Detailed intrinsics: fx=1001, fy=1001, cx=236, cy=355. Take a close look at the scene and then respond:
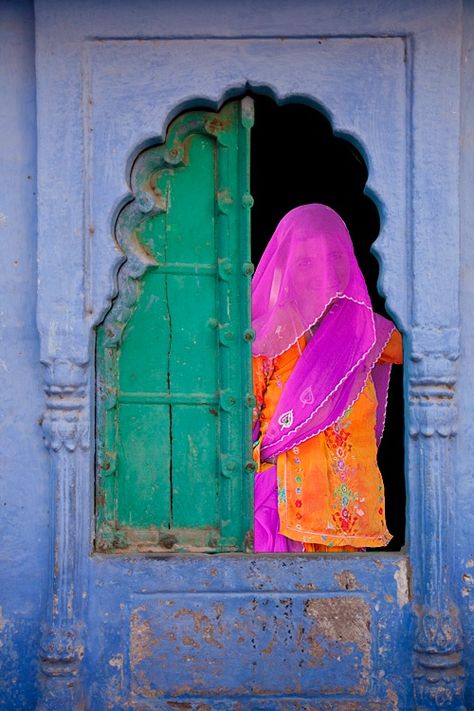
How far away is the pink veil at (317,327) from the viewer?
4.25 metres

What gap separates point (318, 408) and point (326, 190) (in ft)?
6.36

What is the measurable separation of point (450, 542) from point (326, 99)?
67.4 inches

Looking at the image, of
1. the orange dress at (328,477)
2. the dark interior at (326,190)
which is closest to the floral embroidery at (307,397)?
the orange dress at (328,477)

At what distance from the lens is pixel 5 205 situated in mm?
3779

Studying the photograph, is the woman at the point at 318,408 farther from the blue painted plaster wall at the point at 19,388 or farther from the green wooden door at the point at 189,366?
the blue painted plaster wall at the point at 19,388

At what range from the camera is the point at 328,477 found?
430 cm

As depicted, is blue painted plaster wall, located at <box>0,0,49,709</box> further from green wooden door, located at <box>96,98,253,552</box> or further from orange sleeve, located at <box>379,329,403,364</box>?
orange sleeve, located at <box>379,329,403,364</box>

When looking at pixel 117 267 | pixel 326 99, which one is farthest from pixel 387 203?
pixel 117 267

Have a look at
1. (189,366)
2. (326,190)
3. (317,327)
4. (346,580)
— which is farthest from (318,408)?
(326,190)

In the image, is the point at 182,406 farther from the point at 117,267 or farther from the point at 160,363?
the point at 117,267

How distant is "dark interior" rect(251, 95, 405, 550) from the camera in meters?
5.56

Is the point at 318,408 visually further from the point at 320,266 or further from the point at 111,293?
the point at 111,293

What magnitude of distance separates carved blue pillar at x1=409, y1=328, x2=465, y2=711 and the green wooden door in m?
0.65

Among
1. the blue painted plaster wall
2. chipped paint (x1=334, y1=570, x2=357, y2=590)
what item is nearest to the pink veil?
chipped paint (x1=334, y1=570, x2=357, y2=590)
